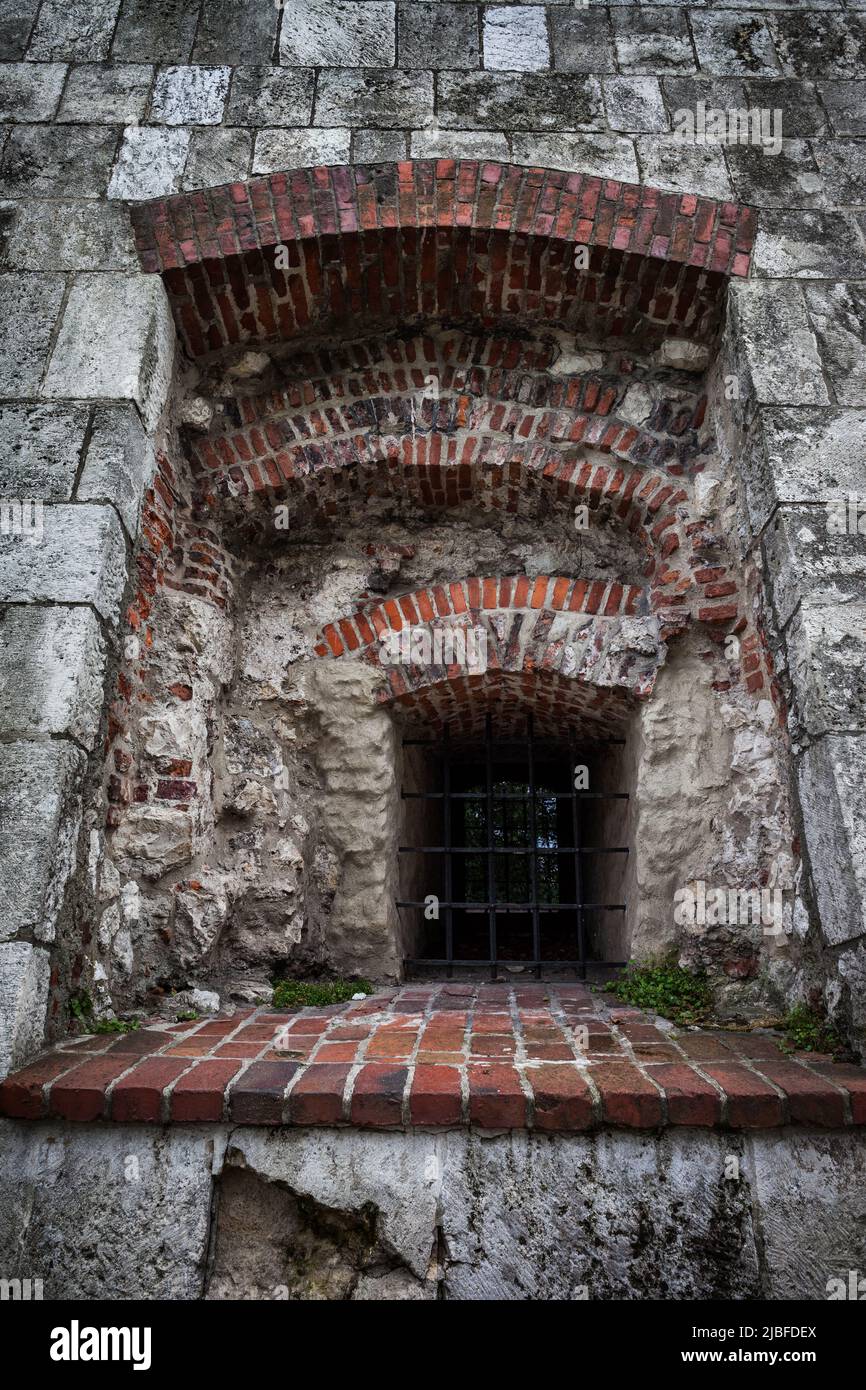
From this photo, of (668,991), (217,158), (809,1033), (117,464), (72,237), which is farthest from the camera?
(217,158)

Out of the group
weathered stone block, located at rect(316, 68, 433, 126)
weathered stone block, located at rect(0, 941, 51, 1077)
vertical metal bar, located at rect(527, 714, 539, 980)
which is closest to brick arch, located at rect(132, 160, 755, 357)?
weathered stone block, located at rect(316, 68, 433, 126)

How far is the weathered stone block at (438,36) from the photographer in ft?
12.5

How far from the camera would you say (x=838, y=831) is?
2551 millimetres

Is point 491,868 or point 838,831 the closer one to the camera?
point 838,831

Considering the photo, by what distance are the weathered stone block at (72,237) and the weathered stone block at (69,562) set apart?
127 centimetres

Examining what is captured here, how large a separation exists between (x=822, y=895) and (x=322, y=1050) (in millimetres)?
1698

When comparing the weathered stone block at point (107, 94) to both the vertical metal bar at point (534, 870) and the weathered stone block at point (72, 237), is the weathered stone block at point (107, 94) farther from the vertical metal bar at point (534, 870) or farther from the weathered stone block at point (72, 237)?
the vertical metal bar at point (534, 870)

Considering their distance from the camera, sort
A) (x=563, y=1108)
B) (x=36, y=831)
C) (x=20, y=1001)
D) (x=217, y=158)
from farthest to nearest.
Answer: (x=217, y=158)
(x=36, y=831)
(x=20, y=1001)
(x=563, y=1108)

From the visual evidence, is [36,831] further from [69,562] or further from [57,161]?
[57,161]

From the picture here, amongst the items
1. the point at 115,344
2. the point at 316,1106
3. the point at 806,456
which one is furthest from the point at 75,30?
the point at 316,1106

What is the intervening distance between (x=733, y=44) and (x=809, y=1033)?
174 inches

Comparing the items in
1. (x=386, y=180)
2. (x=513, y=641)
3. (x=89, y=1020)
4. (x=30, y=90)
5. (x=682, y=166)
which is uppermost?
(x=30, y=90)

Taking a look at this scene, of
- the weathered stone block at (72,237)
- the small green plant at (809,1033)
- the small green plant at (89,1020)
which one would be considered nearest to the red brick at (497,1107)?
the small green plant at (809,1033)

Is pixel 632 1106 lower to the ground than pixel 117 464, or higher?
lower
